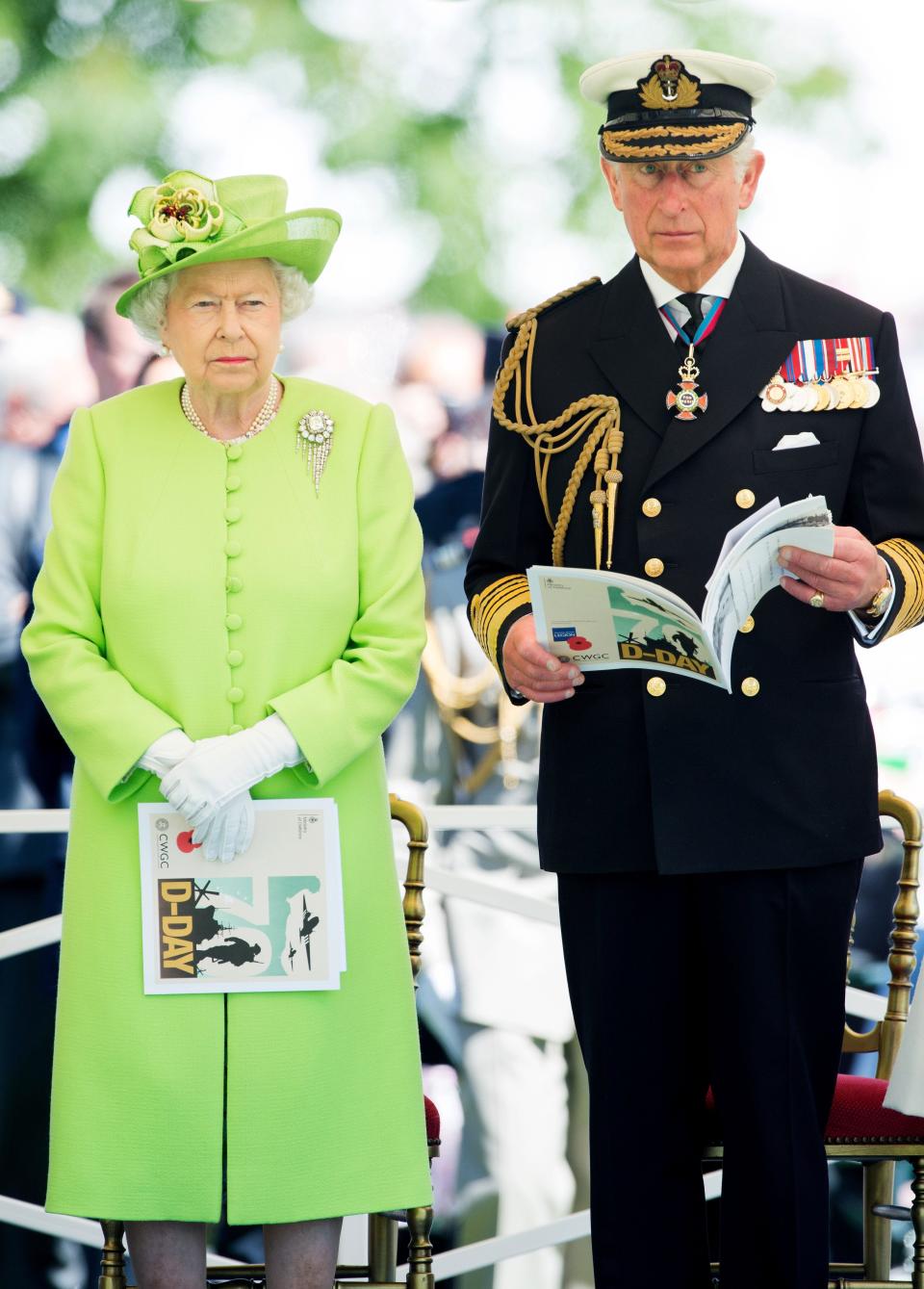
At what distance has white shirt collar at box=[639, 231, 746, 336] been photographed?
7.63 feet

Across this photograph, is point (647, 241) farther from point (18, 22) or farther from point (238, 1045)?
point (18, 22)

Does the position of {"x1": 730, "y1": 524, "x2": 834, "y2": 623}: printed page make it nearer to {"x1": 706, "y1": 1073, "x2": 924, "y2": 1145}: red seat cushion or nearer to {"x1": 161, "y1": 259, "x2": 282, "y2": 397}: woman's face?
{"x1": 161, "y1": 259, "x2": 282, "y2": 397}: woman's face

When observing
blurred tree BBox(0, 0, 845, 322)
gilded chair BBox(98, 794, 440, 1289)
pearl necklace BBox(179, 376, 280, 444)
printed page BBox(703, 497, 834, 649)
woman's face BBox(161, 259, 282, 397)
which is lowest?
gilded chair BBox(98, 794, 440, 1289)

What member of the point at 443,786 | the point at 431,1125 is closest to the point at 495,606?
the point at 431,1125

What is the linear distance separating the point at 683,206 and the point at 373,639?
667mm

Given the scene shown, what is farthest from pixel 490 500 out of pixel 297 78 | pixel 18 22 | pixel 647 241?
pixel 18 22

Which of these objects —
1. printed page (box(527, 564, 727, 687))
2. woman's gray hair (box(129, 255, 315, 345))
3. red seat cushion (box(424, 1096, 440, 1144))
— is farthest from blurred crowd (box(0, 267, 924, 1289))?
printed page (box(527, 564, 727, 687))

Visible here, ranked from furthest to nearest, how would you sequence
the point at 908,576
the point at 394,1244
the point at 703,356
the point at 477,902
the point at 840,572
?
1. the point at 477,902
2. the point at 394,1244
3. the point at 703,356
4. the point at 908,576
5. the point at 840,572

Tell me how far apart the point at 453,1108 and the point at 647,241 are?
1.92m

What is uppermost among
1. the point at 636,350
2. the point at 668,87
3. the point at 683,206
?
the point at 668,87

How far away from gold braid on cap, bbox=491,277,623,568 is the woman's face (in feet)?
1.07

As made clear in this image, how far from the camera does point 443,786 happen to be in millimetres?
3623

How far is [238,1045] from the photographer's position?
2.32 metres

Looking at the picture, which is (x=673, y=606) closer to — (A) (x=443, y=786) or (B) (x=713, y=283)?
(B) (x=713, y=283)
